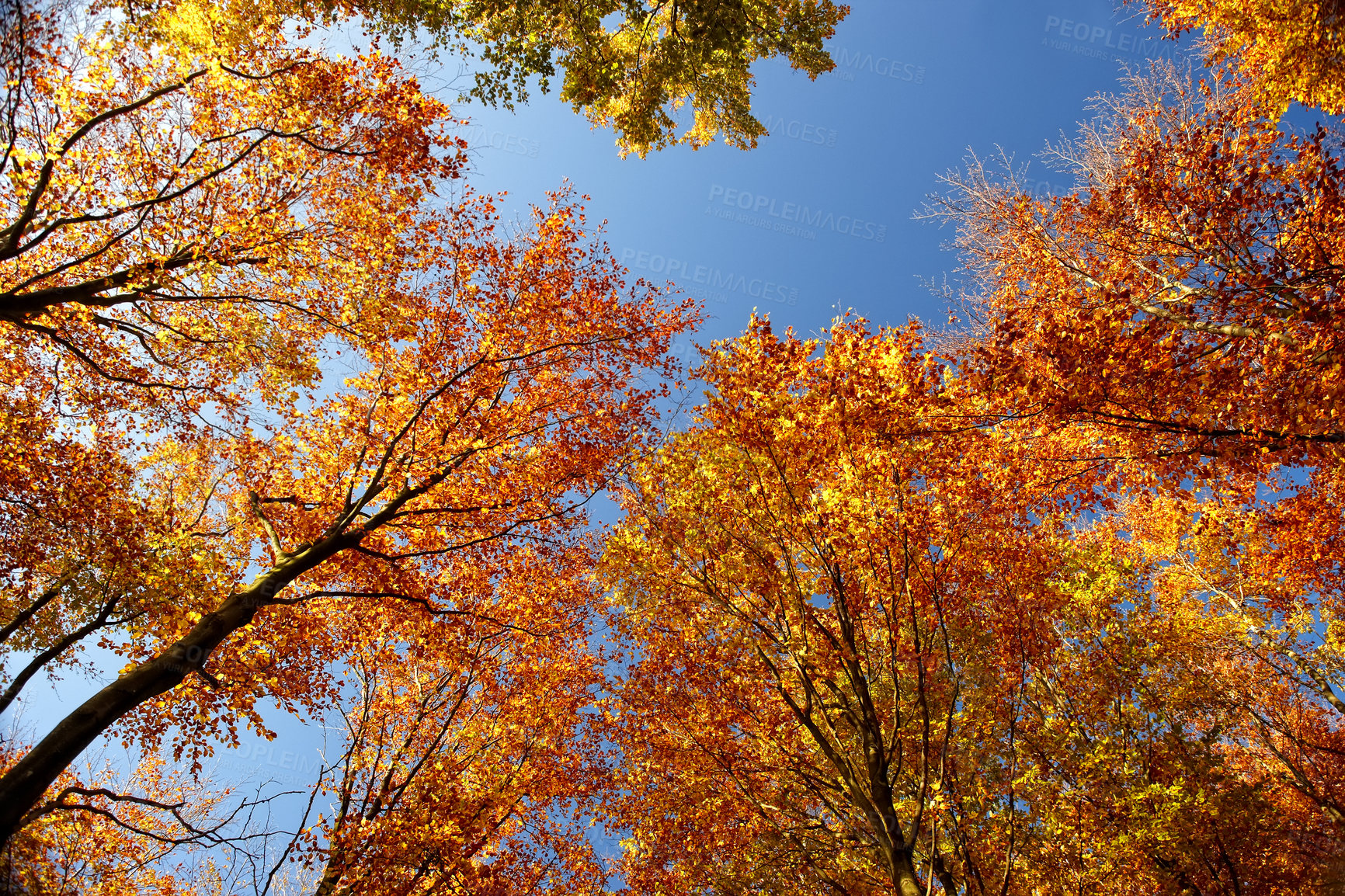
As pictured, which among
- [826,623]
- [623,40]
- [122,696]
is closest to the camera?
[122,696]

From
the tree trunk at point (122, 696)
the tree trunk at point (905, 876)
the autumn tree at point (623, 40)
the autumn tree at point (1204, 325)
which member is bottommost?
the tree trunk at point (905, 876)

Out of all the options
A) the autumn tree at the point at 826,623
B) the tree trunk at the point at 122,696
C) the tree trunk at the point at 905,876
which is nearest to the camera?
the tree trunk at the point at 122,696

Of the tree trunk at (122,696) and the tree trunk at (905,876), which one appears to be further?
the tree trunk at (905,876)

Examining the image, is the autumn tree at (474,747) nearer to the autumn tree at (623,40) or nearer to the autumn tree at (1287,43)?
the autumn tree at (623,40)

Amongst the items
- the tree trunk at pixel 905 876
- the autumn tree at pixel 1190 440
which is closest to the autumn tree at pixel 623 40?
the autumn tree at pixel 1190 440

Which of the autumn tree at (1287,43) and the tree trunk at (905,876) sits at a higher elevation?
the autumn tree at (1287,43)

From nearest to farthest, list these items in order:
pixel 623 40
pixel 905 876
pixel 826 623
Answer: pixel 905 876 < pixel 826 623 < pixel 623 40

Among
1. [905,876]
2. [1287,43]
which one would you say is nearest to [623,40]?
[1287,43]

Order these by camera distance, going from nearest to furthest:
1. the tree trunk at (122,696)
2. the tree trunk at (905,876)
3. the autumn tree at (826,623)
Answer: the tree trunk at (122,696) < the tree trunk at (905,876) < the autumn tree at (826,623)

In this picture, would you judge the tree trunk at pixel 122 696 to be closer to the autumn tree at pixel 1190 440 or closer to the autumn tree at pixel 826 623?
the autumn tree at pixel 826 623

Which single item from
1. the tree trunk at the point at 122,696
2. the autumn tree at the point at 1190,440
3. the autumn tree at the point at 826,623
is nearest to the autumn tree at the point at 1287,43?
the autumn tree at the point at 1190,440

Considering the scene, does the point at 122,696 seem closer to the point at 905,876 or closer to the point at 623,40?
the point at 905,876

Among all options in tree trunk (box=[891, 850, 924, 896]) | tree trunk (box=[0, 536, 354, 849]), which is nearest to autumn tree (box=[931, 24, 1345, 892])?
tree trunk (box=[891, 850, 924, 896])

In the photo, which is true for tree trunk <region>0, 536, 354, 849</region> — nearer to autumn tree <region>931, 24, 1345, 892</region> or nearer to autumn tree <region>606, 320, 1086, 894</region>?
autumn tree <region>606, 320, 1086, 894</region>
